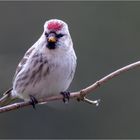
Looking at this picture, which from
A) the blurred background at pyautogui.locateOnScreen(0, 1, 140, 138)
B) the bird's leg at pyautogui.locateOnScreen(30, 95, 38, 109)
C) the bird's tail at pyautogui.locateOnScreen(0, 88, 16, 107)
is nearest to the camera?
the bird's leg at pyautogui.locateOnScreen(30, 95, 38, 109)

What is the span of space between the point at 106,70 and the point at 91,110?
54cm

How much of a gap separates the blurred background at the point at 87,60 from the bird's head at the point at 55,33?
11.6 feet

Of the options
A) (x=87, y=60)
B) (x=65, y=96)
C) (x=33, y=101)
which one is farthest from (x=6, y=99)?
(x=87, y=60)

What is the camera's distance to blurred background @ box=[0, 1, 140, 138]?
9305 mm

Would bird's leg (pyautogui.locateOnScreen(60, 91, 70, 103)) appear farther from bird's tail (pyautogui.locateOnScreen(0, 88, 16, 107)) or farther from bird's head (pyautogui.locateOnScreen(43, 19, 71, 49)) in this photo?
bird's tail (pyautogui.locateOnScreen(0, 88, 16, 107))

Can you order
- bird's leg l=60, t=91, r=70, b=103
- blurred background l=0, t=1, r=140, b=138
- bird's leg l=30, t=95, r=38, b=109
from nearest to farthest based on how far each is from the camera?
bird's leg l=60, t=91, r=70, b=103 < bird's leg l=30, t=95, r=38, b=109 < blurred background l=0, t=1, r=140, b=138

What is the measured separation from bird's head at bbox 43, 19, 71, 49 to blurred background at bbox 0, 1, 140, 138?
353cm

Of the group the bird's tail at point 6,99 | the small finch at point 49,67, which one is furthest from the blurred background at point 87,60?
the small finch at point 49,67

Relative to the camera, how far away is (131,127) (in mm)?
9828

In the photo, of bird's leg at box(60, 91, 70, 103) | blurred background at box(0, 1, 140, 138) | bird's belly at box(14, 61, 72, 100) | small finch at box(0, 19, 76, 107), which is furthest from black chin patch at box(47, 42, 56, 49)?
blurred background at box(0, 1, 140, 138)

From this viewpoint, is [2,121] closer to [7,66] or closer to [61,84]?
[7,66]

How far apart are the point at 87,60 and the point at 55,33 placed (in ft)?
17.8

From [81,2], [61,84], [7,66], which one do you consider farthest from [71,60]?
[81,2]

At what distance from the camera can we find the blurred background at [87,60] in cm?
930
